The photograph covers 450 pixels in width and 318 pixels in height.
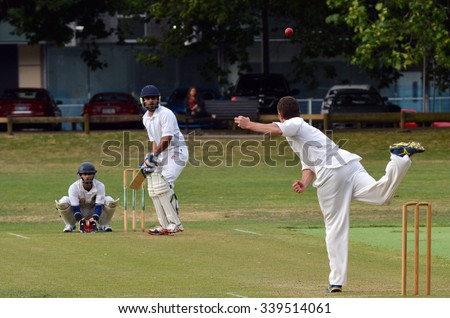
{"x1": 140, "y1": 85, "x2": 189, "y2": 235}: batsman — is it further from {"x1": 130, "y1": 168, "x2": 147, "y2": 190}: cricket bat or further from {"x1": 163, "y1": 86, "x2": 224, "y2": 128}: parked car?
{"x1": 163, "y1": 86, "x2": 224, "y2": 128}: parked car

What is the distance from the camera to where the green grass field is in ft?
38.8

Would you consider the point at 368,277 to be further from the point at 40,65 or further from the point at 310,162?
the point at 40,65

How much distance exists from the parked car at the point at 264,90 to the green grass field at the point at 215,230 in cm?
376

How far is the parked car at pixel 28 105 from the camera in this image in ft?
130

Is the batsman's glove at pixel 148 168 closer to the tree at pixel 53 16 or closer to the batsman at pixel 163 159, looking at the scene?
the batsman at pixel 163 159

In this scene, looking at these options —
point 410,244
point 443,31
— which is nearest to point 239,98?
point 443,31

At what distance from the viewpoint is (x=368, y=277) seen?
486 inches

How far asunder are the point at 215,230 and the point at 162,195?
1748 mm

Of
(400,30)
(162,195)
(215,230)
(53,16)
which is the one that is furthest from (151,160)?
(53,16)

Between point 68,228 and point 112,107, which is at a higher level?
point 112,107

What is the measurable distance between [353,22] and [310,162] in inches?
821

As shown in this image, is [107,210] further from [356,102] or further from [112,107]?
[112,107]

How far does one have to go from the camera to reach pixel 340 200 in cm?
1117

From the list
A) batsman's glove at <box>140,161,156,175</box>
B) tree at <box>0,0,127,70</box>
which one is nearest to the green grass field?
batsman's glove at <box>140,161,156,175</box>
